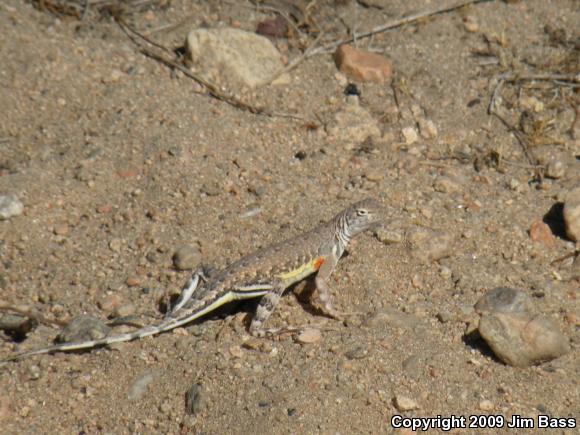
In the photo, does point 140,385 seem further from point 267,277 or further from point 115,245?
point 115,245

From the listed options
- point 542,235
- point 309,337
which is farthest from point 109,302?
point 542,235

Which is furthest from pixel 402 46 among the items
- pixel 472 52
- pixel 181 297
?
pixel 181 297

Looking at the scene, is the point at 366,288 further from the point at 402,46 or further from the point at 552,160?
the point at 402,46

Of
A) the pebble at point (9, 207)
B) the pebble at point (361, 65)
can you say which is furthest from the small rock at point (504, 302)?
the pebble at point (9, 207)

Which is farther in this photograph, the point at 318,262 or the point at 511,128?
the point at 511,128

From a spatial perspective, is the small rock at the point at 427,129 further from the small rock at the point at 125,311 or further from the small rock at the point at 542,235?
the small rock at the point at 125,311

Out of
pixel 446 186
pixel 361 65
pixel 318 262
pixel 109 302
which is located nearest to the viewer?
pixel 109 302
